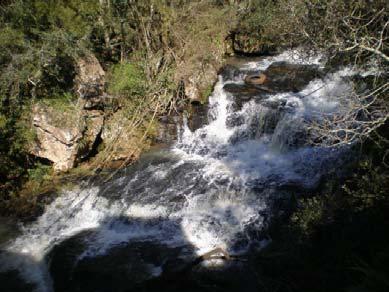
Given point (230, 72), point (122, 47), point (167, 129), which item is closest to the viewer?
point (167, 129)

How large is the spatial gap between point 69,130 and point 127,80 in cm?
283

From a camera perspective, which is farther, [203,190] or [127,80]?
[127,80]

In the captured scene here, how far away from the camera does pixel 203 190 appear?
8977mm

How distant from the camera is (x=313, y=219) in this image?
6.31 metres

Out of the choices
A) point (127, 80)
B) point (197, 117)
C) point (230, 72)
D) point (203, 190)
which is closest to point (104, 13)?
point (127, 80)

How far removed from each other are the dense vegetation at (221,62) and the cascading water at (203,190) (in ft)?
3.30

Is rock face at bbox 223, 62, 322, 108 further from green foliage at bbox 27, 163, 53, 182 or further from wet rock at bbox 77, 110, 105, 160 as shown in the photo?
green foliage at bbox 27, 163, 53, 182

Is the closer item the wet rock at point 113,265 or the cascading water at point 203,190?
the wet rock at point 113,265

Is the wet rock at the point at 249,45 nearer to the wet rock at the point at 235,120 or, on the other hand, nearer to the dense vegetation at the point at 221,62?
the dense vegetation at the point at 221,62

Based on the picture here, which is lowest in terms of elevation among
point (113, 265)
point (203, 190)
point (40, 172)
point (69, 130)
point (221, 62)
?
point (113, 265)

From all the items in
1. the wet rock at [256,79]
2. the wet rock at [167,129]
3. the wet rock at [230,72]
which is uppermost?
the wet rock at [230,72]

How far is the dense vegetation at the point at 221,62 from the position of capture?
5.40 meters

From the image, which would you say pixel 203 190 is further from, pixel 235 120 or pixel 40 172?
pixel 40 172

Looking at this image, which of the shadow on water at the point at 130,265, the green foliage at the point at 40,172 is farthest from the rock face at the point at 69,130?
the shadow on water at the point at 130,265
